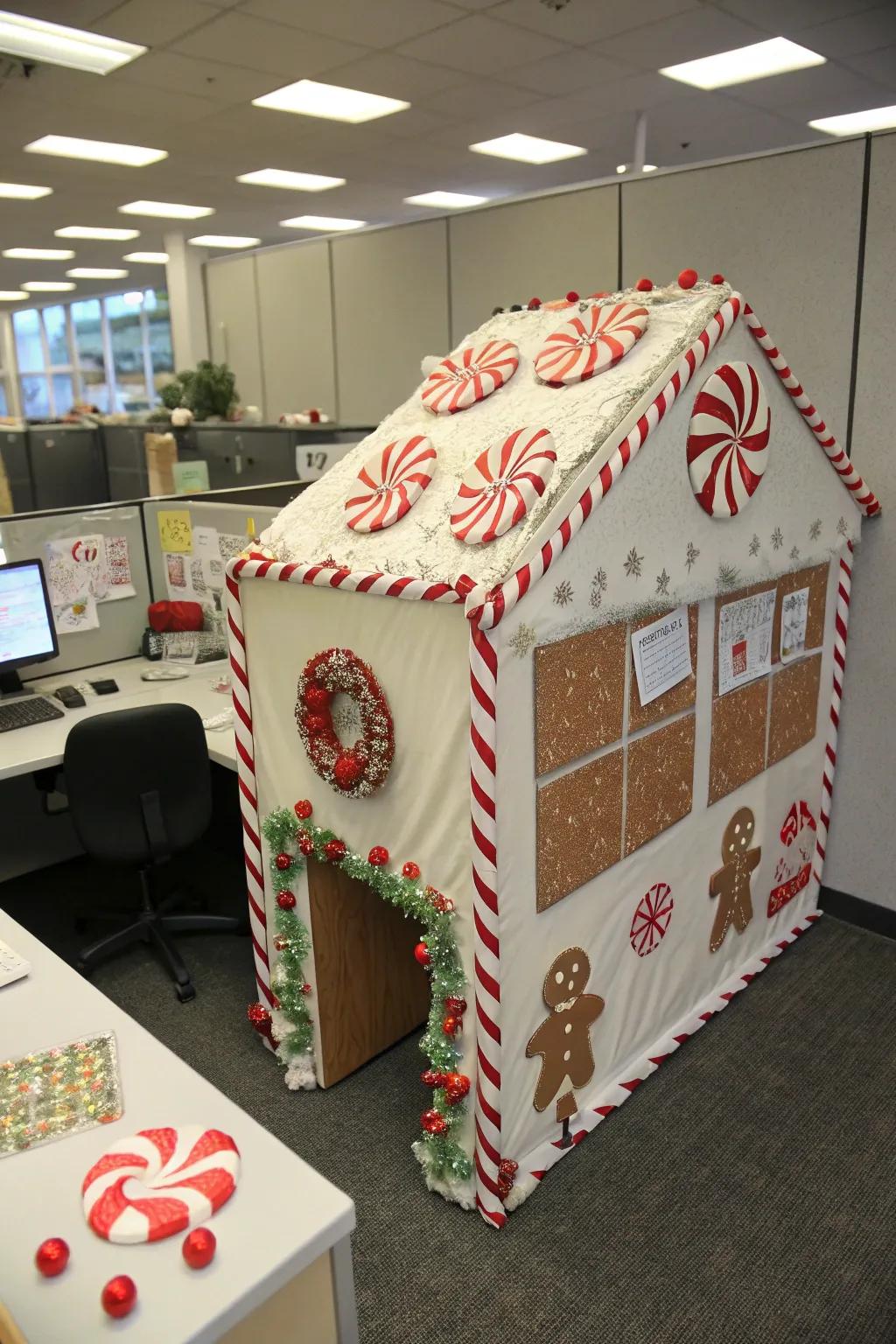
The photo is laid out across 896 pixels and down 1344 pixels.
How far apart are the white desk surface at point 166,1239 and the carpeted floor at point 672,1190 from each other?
0.76 metres

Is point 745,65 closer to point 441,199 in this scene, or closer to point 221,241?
point 441,199

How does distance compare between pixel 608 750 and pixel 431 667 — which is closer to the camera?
pixel 431 667

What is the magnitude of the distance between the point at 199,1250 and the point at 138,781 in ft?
5.25

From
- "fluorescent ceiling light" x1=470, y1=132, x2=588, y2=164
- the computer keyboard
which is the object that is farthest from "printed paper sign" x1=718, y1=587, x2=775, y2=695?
"fluorescent ceiling light" x1=470, y1=132, x2=588, y2=164

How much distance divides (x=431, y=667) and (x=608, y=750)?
44 centimetres

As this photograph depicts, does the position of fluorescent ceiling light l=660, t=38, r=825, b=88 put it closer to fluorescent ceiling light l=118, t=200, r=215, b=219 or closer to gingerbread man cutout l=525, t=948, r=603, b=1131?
fluorescent ceiling light l=118, t=200, r=215, b=219

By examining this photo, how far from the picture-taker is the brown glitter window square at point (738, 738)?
91.6 inches

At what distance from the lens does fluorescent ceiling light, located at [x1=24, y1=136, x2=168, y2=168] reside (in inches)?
233

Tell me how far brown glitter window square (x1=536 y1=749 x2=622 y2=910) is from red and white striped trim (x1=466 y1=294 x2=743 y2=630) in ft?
1.32

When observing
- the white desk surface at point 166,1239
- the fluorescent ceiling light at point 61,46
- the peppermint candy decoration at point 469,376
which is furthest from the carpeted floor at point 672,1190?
the fluorescent ceiling light at point 61,46

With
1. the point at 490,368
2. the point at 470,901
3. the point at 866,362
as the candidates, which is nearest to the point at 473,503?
the point at 490,368

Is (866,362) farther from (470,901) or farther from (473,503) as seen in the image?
(470,901)

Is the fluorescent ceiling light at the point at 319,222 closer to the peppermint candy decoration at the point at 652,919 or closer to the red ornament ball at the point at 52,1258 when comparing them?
the peppermint candy decoration at the point at 652,919

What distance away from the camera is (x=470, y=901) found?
5.88 ft
